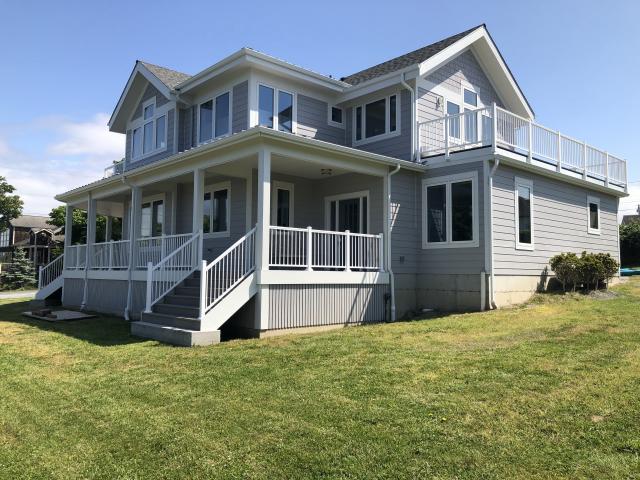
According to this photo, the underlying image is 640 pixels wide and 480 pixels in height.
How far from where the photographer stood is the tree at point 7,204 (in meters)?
45.5

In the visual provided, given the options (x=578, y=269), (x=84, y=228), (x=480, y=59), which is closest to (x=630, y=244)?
(x=480, y=59)

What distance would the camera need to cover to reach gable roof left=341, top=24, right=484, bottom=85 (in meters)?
15.4

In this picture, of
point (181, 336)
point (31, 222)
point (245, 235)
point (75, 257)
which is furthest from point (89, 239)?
point (31, 222)

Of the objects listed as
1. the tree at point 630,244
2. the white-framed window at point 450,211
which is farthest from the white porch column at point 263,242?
the tree at point 630,244

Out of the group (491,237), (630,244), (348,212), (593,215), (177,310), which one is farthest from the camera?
(630,244)

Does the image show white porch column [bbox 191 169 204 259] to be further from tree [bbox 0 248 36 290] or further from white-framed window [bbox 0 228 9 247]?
white-framed window [bbox 0 228 9 247]

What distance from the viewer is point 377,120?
15.7 m

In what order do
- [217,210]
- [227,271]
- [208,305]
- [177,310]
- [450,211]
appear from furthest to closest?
1. [217,210]
2. [450,211]
3. [177,310]
4. [227,271]
5. [208,305]

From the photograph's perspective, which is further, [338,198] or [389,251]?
[338,198]

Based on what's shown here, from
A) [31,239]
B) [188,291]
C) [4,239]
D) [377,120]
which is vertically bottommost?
[188,291]

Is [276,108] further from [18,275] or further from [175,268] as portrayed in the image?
[18,275]

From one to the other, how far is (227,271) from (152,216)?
937 centimetres

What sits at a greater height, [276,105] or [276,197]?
[276,105]

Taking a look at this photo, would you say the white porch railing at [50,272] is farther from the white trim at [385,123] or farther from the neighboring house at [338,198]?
the white trim at [385,123]
